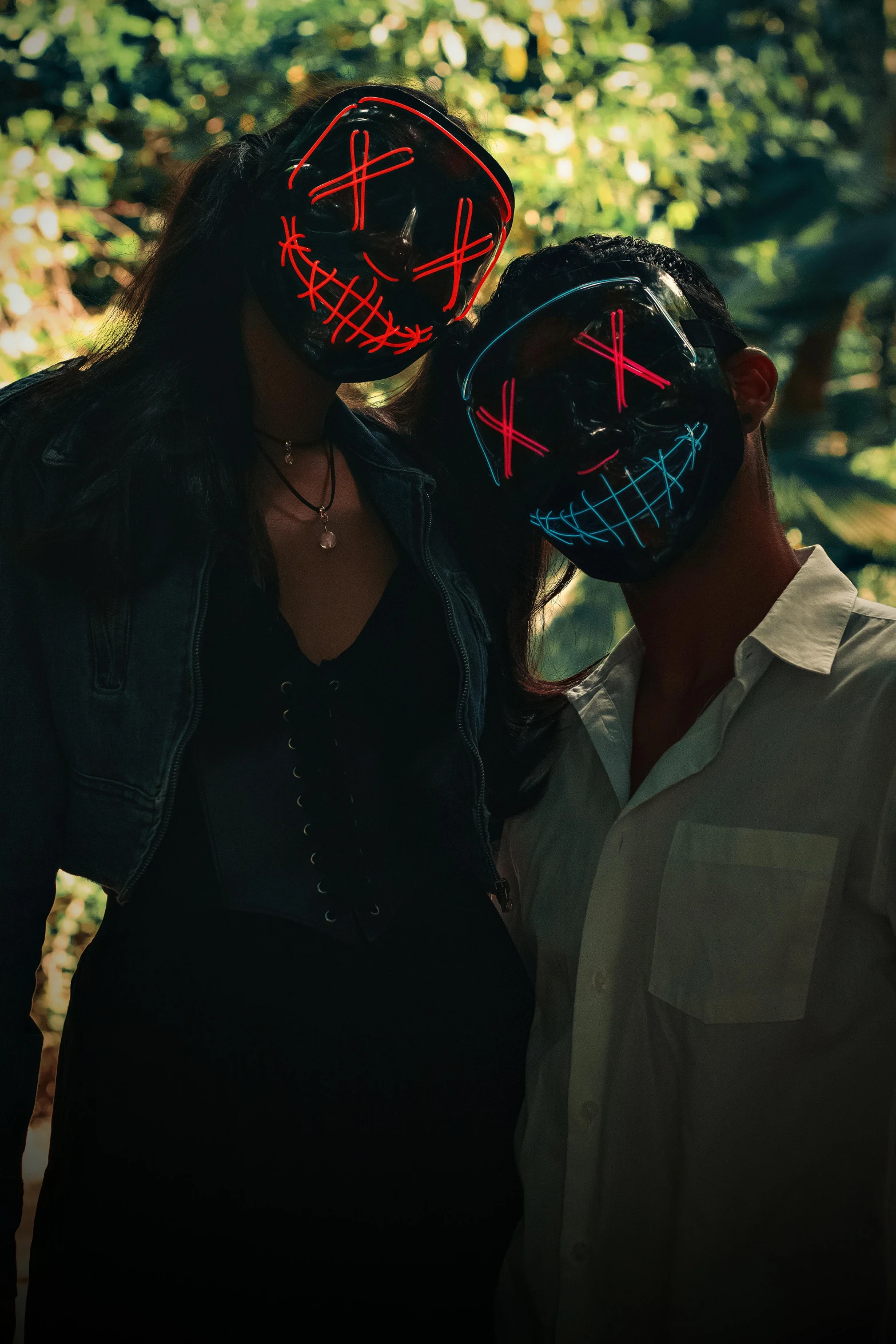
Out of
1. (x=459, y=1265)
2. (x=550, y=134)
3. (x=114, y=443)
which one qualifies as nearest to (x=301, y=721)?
(x=114, y=443)

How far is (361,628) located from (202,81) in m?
4.44

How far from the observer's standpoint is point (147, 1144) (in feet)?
5.29

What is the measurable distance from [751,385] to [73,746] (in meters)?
1.10

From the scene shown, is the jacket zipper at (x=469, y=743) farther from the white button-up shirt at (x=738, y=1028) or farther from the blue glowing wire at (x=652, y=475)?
the blue glowing wire at (x=652, y=475)

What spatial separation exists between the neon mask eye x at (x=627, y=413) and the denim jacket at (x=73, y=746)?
541 millimetres

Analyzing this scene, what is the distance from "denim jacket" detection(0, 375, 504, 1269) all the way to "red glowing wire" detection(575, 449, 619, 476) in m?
0.55

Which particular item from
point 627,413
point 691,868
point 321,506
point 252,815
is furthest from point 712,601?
point 252,815

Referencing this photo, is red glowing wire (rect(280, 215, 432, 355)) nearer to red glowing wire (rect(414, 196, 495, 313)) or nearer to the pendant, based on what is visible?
red glowing wire (rect(414, 196, 495, 313))

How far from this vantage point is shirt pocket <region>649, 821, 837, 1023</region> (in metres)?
1.45

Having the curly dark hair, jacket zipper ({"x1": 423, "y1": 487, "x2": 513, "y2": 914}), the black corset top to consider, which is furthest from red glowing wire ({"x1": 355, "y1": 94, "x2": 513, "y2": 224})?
the black corset top

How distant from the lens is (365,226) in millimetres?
1698

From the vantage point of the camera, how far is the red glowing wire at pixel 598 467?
5.47 ft

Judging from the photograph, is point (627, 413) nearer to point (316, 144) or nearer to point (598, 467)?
point (598, 467)

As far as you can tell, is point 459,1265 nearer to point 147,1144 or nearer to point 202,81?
point 147,1144
